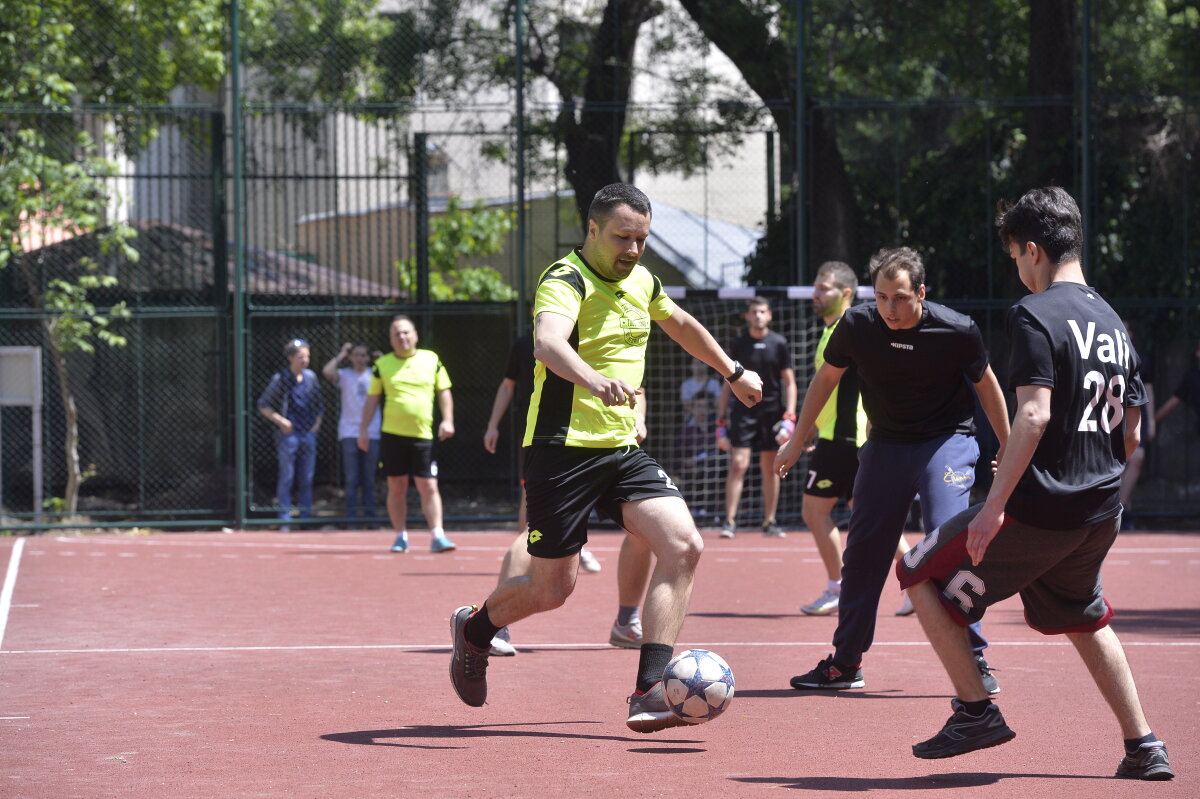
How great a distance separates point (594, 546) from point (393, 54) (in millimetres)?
5991

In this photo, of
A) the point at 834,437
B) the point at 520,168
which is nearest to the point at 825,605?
Result: the point at 834,437

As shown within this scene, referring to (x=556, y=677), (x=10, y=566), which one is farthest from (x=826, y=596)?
(x=10, y=566)

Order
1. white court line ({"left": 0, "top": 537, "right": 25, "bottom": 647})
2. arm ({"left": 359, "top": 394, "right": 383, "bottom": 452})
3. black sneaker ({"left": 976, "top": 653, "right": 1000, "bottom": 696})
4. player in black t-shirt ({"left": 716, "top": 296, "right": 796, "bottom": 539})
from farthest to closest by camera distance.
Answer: player in black t-shirt ({"left": 716, "top": 296, "right": 796, "bottom": 539}), arm ({"left": 359, "top": 394, "right": 383, "bottom": 452}), white court line ({"left": 0, "top": 537, "right": 25, "bottom": 647}), black sneaker ({"left": 976, "top": 653, "right": 1000, "bottom": 696})

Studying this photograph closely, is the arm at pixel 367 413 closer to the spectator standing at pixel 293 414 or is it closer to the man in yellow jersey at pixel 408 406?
the man in yellow jersey at pixel 408 406

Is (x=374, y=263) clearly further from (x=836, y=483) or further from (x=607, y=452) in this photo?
(x=607, y=452)

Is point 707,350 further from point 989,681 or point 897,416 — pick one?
point 989,681

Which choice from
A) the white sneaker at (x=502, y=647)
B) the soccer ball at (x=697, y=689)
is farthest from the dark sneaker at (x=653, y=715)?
the white sneaker at (x=502, y=647)

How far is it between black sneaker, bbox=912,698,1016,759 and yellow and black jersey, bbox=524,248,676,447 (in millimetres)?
1598

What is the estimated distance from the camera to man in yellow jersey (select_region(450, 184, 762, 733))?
562 centimetres

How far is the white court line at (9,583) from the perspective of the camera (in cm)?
928

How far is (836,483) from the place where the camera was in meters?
8.55

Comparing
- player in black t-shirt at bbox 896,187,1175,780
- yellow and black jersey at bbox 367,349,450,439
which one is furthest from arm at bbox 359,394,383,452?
player in black t-shirt at bbox 896,187,1175,780

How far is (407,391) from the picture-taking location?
12.7 meters

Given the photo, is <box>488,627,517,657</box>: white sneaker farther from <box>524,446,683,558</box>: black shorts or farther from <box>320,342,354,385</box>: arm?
<box>320,342,354,385</box>: arm
